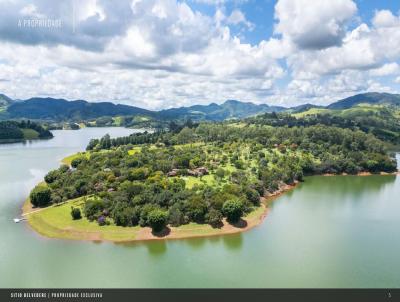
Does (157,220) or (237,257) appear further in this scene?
(157,220)

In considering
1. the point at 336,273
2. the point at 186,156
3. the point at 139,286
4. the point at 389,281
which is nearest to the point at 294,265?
the point at 336,273

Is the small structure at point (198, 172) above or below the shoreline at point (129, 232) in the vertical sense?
above

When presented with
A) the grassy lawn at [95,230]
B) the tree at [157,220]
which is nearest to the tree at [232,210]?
the grassy lawn at [95,230]

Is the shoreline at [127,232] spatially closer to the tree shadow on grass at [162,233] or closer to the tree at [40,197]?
the tree shadow on grass at [162,233]

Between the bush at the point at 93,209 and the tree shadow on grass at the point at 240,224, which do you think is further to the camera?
the tree shadow on grass at the point at 240,224
